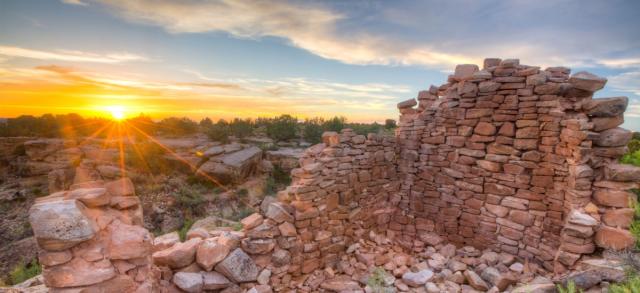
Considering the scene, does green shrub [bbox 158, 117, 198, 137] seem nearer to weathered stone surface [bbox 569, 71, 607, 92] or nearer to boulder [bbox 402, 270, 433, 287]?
boulder [bbox 402, 270, 433, 287]

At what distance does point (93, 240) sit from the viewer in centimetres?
272

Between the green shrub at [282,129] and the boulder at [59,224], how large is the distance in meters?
17.1

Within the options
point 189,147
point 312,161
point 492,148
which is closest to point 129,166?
point 189,147

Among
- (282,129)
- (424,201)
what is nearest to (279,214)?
(424,201)

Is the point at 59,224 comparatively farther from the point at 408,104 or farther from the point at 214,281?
the point at 408,104

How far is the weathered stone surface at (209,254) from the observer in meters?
3.77

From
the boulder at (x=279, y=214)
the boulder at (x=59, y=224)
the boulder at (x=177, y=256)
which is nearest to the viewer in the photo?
the boulder at (x=59, y=224)

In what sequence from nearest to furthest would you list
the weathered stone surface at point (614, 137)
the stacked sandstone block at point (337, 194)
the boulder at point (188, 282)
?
1. the boulder at point (188, 282)
2. the weathered stone surface at point (614, 137)
3. the stacked sandstone block at point (337, 194)

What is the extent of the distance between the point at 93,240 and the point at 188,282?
4.05ft

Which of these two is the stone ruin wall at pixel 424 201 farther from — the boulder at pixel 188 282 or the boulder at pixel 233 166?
the boulder at pixel 233 166

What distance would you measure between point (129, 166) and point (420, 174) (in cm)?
1337

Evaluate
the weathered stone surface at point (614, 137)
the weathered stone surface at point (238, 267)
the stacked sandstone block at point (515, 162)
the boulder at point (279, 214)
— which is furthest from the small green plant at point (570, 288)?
the weathered stone surface at point (238, 267)

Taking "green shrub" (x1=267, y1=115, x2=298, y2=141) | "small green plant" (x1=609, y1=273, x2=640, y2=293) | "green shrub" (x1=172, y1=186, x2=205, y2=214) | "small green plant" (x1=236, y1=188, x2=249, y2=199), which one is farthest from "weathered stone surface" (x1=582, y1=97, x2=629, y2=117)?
"green shrub" (x1=267, y1=115, x2=298, y2=141)

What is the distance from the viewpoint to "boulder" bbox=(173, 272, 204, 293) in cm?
350
